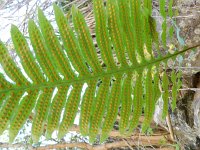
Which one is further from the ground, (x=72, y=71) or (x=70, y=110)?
(x=72, y=71)

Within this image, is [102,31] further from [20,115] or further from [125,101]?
[20,115]

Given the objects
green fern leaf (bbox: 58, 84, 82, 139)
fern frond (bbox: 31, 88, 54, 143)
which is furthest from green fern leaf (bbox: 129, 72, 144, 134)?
fern frond (bbox: 31, 88, 54, 143)

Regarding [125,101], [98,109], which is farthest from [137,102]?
[98,109]

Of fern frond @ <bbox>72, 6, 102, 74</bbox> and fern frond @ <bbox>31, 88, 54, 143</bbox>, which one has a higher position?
fern frond @ <bbox>72, 6, 102, 74</bbox>

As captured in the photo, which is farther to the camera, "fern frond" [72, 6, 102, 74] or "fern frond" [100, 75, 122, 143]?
"fern frond" [100, 75, 122, 143]

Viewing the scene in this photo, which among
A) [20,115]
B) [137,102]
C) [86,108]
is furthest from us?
[137,102]

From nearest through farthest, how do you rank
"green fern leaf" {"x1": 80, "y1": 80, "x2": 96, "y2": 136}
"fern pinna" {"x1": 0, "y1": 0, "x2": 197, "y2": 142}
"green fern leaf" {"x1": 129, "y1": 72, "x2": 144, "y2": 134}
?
1. "fern pinna" {"x1": 0, "y1": 0, "x2": 197, "y2": 142}
2. "green fern leaf" {"x1": 80, "y1": 80, "x2": 96, "y2": 136}
3. "green fern leaf" {"x1": 129, "y1": 72, "x2": 144, "y2": 134}

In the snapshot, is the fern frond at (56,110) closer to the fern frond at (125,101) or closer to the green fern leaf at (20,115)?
the green fern leaf at (20,115)

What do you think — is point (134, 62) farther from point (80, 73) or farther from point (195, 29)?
point (195, 29)

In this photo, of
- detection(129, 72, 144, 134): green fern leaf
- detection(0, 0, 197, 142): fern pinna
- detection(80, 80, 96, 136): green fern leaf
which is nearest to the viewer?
detection(0, 0, 197, 142): fern pinna

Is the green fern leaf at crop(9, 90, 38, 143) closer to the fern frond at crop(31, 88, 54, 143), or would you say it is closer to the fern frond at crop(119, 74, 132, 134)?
the fern frond at crop(31, 88, 54, 143)
